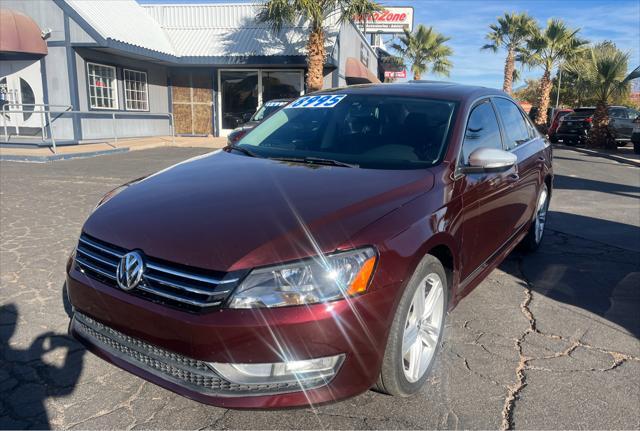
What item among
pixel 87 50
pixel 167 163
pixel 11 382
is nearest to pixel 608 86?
pixel 167 163

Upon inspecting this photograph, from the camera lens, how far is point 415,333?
253 centimetres

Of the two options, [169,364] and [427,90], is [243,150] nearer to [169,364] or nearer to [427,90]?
[427,90]

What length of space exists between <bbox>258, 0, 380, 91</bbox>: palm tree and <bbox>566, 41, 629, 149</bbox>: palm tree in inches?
415

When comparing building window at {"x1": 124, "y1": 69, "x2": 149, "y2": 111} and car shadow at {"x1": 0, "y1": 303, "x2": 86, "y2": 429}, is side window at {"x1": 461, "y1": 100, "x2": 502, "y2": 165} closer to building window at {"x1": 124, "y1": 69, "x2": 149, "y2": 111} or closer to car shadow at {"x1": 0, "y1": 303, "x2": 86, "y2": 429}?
car shadow at {"x1": 0, "y1": 303, "x2": 86, "y2": 429}

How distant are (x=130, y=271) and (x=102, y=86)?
15934 millimetres

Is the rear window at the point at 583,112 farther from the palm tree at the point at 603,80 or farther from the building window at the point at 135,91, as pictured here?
the building window at the point at 135,91

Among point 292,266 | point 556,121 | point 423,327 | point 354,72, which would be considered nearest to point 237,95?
point 354,72

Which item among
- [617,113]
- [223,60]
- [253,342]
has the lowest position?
[617,113]

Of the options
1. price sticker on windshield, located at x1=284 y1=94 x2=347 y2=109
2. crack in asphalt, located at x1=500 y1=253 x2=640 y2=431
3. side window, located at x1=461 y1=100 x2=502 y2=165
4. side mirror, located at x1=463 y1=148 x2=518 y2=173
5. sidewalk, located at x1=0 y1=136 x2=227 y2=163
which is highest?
price sticker on windshield, located at x1=284 y1=94 x2=347 y2=109

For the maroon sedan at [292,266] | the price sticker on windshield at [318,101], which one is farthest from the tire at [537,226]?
the price sticker on windshield at [318,101]

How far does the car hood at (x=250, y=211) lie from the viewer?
82.0 inches

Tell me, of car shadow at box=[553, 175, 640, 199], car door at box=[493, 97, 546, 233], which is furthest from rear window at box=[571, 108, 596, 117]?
car door at box=[493, 97, 546, 233]

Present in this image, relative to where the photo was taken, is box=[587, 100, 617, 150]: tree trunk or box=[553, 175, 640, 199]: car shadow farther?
box=[587, 100, 617, 150]: tree trunk

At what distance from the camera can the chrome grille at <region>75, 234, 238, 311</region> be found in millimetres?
2004
